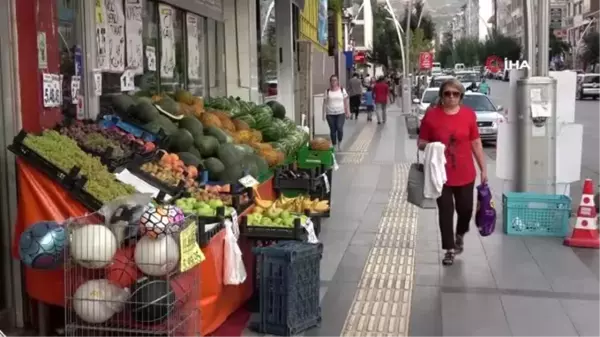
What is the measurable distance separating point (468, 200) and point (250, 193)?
214 cm

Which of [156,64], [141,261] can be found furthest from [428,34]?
[141,261]

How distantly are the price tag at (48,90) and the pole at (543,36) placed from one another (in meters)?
5.98

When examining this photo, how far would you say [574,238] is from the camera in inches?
328

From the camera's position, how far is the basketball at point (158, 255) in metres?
4.53

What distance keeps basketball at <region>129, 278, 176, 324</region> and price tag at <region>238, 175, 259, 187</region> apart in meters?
2.43

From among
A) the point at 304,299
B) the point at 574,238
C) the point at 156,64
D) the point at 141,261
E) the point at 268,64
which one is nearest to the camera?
the point at 141,261

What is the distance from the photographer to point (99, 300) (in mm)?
4625

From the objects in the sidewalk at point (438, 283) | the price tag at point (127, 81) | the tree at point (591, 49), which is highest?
the tree at point (591, 49)

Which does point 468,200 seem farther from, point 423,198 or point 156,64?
point 156,64

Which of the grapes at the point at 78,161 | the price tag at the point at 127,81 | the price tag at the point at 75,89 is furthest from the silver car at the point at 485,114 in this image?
the grapes at the point at 78,161

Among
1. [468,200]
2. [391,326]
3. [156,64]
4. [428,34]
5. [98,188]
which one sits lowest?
[391,326]

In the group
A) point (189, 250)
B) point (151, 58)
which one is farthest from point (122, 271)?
point (151, 58)

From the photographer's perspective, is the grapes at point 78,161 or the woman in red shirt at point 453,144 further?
the woman in red shirt at point 453,144

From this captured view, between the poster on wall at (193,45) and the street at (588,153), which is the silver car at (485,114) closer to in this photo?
the street at (588,153)
